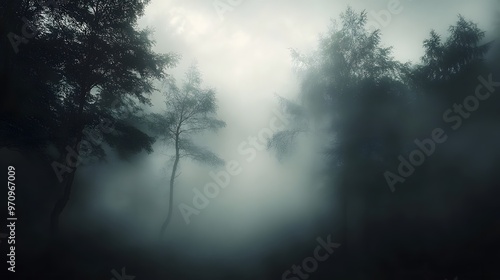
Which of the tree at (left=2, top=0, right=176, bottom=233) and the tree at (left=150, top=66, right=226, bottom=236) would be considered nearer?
the tree at (left=2, top=0, right=176, bottom=233)

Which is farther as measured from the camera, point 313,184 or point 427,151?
point 313,184

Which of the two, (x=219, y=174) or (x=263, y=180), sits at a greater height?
(x=219, y=174)

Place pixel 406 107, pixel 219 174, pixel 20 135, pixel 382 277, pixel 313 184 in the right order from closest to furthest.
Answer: pixel 20 135, pixel 382 277, pixel 406 107, pixel 313 184, pixel 219 174

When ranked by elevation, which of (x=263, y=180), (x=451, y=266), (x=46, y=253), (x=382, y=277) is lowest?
(x=451, y=266)

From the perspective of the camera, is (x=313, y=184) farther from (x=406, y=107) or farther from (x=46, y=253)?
(x=46, y=253)

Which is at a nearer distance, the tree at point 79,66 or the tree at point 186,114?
the tree at point 79,66

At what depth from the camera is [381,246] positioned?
46.6 feet

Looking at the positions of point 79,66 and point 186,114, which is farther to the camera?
point 186,114

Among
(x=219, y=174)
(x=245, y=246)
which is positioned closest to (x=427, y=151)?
(x=245, y=246)

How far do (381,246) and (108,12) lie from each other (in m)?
16.8

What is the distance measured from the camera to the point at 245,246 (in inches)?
653

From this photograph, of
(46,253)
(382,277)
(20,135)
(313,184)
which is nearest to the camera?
(20,135)

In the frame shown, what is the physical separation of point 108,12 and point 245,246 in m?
13.8

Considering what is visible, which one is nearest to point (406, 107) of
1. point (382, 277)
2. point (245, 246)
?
point (382, 277)
